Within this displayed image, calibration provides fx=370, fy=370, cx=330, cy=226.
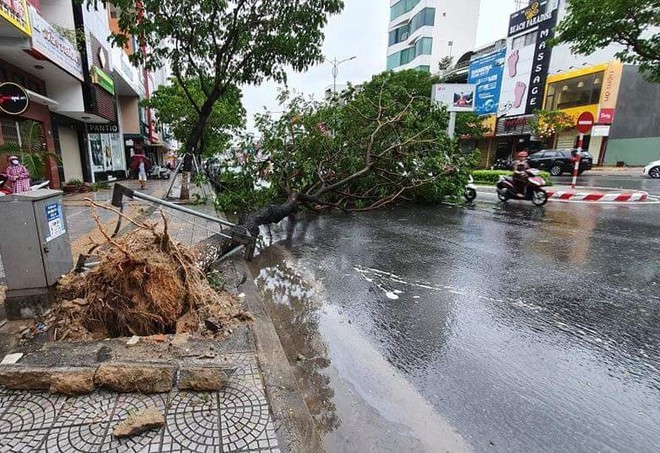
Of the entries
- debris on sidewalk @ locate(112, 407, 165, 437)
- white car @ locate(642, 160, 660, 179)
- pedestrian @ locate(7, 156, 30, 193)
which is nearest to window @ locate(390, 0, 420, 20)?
white car @ locate(642, 160, 660, 179)

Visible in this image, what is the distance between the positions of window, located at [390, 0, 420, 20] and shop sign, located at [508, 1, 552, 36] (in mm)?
20821

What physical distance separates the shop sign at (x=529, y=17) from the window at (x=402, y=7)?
20.8 m

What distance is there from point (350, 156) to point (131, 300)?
7.49 m

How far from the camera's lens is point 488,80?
31.1 m

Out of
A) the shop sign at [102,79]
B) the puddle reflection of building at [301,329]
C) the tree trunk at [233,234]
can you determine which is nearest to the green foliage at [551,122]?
the tree trunk at [233,234]

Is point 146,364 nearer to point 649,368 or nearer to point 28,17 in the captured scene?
point 649,368

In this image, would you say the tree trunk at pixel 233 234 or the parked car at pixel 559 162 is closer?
the tree trunk at pixel 233 234

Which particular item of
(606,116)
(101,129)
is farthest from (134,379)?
(606,116)

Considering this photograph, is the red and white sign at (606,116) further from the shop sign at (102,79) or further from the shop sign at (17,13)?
the shop sign at (17,13)

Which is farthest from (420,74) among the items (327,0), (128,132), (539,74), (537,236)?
(537,236)

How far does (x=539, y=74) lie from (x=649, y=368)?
33.2m

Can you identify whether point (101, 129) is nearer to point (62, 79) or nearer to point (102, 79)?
point (102, 79)

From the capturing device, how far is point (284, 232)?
26.5 feet

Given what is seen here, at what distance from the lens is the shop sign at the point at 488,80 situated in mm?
30484
